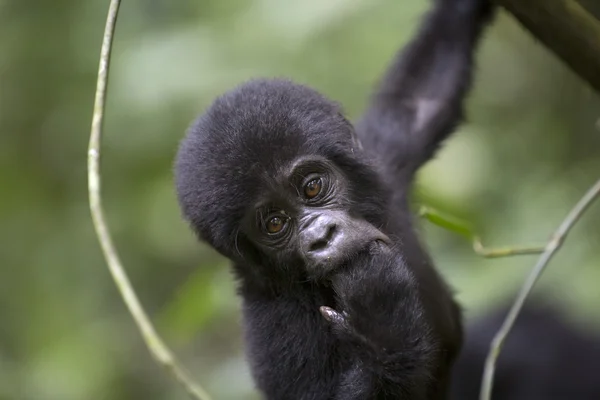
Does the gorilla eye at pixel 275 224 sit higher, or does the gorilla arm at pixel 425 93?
the gorilla arm at pixel 425 93

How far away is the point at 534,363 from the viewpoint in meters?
3.98

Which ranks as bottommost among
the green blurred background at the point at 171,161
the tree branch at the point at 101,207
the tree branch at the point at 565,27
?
the green blurred background at the point at 171,161

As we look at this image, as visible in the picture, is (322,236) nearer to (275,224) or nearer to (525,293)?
(275,224)

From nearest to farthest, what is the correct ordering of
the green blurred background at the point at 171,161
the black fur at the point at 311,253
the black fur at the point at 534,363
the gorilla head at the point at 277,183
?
the black fur at the point at 311,253
the gorilla head at the point at 277,183
the black fur at the point at 534,363
the green blurred background at the point at 171,161

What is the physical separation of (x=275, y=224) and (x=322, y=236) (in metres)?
0.19

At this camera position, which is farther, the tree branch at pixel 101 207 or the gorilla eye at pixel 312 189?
the gorilla eye at pixel 312 189

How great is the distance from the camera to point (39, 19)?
4.78 m

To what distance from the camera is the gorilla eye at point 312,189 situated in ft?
7.35

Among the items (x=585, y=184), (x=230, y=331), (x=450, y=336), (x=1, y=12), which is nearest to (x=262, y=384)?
(x=450, y=336)

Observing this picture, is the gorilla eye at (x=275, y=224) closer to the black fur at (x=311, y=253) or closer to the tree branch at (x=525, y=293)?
the black fur at (x=311, y=253)

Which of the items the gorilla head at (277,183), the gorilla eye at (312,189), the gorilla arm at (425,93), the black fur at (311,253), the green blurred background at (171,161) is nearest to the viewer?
the black fur at (311,253)

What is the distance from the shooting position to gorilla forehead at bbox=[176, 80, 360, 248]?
2139mm

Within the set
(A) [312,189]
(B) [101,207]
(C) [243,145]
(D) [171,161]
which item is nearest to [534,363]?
(A) [312,189]

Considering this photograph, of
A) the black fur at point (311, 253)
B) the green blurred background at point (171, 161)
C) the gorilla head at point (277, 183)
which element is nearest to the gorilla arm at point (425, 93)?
the black fur at point (311, 253)
